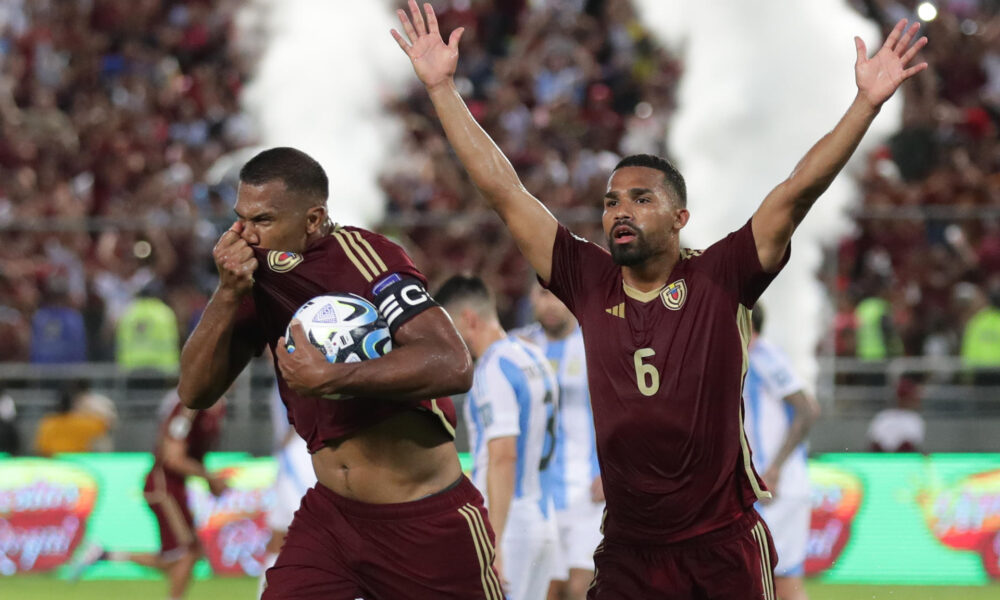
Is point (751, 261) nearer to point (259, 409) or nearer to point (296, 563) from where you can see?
point (296, 563)

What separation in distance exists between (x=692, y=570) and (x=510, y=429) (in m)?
2.70

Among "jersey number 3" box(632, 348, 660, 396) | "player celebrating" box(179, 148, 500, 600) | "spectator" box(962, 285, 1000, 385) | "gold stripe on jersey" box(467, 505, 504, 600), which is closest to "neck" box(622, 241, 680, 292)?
"jersey number 3" box(632, 348, 660, 396)

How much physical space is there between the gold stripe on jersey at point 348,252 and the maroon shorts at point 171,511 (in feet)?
23.3

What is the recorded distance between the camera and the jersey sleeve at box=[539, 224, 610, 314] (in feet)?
18.9

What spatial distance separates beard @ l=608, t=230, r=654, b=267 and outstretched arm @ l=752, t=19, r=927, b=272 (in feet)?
1.37

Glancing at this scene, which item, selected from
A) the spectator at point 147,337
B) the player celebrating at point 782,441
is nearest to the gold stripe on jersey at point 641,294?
the player celebrating at point 782,441

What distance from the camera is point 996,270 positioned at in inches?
647

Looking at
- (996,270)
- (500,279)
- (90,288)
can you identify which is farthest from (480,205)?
(996,270)

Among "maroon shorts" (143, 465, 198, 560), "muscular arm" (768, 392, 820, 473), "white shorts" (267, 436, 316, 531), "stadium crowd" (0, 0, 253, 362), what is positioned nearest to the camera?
"muscular arm" (768, 392, 820, 473)

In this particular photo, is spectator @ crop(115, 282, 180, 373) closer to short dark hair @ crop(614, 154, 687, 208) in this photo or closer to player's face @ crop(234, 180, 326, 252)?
player's face @ crop(234, 180, 326, 252)

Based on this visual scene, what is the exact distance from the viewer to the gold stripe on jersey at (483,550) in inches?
212

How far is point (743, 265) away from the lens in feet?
18.0

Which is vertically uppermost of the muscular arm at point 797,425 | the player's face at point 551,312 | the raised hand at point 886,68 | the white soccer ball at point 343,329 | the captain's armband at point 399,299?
the raised hand at point 886,68

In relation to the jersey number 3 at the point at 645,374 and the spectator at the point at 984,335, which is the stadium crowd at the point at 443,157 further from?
the jersey number 3 at the point at 645,374
